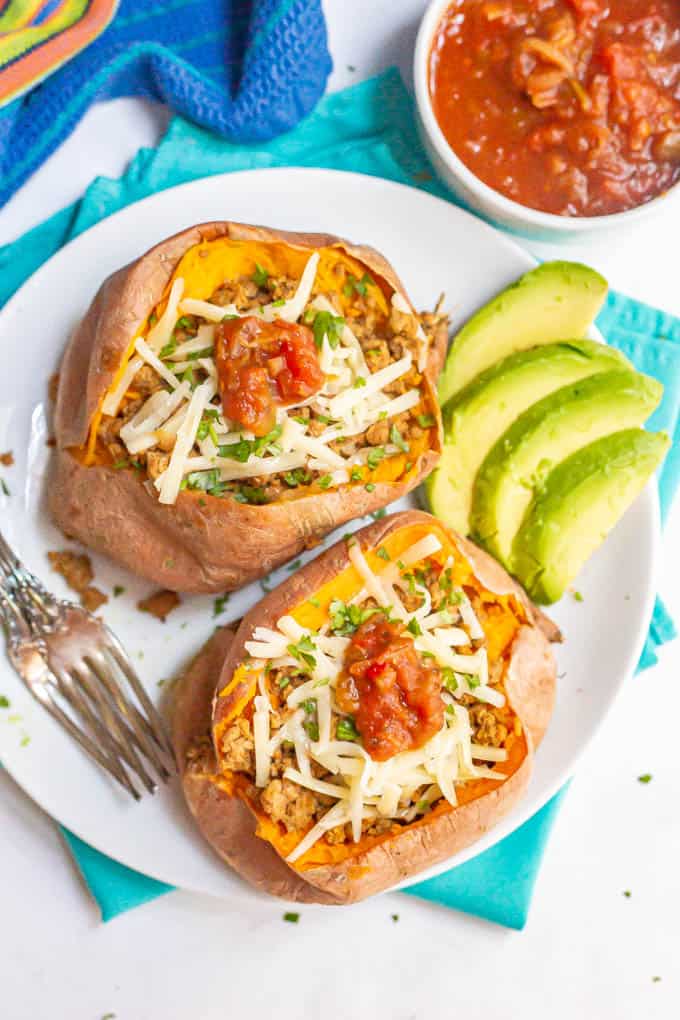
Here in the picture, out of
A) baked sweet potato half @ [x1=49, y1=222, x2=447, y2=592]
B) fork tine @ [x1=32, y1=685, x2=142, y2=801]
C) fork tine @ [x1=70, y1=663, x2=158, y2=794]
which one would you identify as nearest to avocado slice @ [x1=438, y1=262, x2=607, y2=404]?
baked sweet potato half @ [x1=49, y1=222, x2=447, y2=592]

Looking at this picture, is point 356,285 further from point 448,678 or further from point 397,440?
point 448,678

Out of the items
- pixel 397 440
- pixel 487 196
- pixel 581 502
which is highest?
pixel 487 196

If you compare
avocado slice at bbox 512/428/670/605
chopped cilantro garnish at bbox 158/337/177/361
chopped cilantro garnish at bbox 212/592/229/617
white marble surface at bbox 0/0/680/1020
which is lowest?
white marble surface at bbox 0/0/680/1020

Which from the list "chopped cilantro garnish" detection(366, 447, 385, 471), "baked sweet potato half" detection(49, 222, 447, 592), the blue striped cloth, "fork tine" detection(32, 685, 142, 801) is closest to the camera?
"baked sweet potato half" detection(49, 222, 447, 592)

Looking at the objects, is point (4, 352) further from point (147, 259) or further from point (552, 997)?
point (552, 997)

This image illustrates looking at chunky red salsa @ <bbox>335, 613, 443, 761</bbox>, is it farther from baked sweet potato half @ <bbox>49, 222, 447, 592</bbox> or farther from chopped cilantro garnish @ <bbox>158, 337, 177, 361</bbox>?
chopped cilantro garnish @ <bbox>158, 337, 177, 361</bbox>

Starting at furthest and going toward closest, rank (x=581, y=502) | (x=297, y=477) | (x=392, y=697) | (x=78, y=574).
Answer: (x=78, y=574) < (x=581, y=502) < (x=297, y=477) < (x=392, y=697)

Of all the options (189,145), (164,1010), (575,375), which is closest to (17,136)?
(189,145)

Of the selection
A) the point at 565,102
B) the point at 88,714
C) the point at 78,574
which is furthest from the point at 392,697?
the point at 565,102
